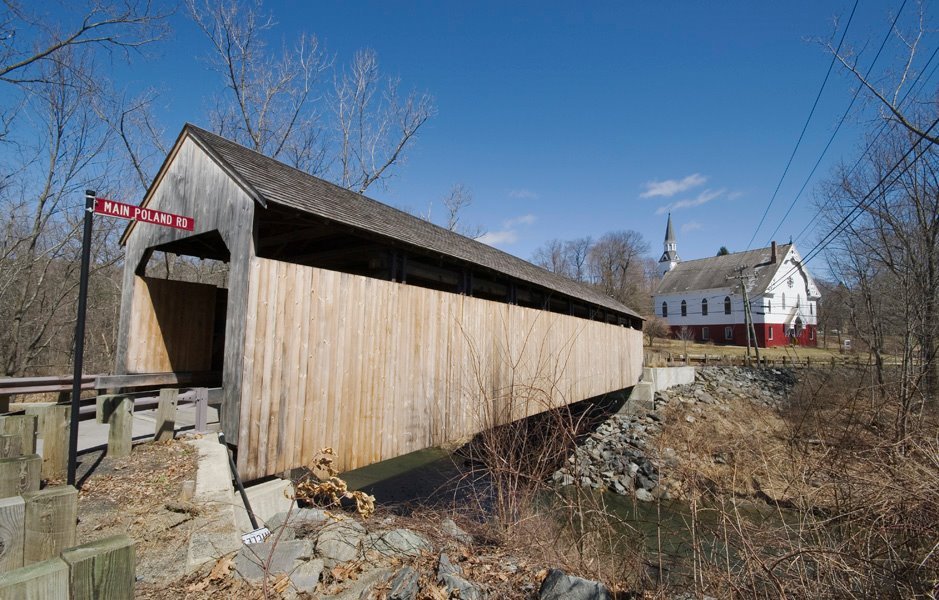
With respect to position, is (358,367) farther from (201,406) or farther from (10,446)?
(10,446)

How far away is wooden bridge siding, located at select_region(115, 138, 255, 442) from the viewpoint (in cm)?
402

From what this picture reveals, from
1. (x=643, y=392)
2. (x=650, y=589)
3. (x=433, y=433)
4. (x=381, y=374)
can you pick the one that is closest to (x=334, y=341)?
(x=381, y=374)

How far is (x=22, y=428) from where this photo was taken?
3.22m

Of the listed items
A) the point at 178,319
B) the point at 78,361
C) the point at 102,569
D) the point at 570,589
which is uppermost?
the point at 178,319

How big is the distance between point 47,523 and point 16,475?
2.88ft

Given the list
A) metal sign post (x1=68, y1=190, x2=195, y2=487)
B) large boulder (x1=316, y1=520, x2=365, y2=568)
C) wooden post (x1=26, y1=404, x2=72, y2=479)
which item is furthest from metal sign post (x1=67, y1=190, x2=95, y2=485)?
large boulder (x1=316, y1=520, x2=365, y2=568)

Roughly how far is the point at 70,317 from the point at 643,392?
19.3 meters

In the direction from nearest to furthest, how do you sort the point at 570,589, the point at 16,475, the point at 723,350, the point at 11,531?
1. the point at 11,531
2. the point at 16,475
3. the point at 570,589
4. the point at 723,350

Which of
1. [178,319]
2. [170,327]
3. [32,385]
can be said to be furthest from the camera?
[178,319]

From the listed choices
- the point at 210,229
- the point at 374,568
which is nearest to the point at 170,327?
the point at 210,229

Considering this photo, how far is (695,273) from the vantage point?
38.6 meters

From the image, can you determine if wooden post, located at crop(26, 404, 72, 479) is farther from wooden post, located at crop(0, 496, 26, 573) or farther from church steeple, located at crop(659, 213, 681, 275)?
church steeple, located at crop(659, 213, 681, 275)

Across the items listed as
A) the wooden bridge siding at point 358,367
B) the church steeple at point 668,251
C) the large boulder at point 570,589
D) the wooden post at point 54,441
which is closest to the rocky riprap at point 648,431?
the wooden bridge siding at point 358,367

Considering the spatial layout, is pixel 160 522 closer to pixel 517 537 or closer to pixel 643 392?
pixel 517 537
